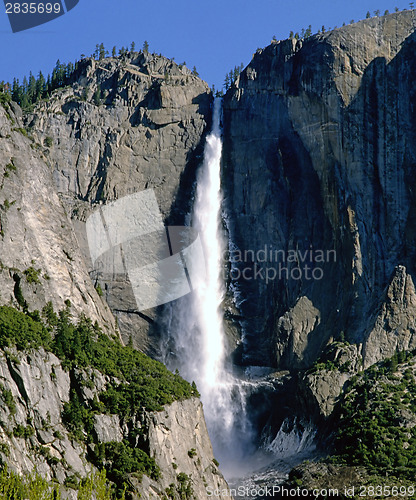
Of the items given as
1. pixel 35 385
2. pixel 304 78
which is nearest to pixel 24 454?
pixel 35 385

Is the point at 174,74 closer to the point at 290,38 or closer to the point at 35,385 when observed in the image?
the point at 290,38

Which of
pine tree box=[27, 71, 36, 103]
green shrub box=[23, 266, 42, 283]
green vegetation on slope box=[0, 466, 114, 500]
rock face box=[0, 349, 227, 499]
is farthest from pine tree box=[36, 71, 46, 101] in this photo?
green vegetation on slope box=[0, 466, 114, 500]

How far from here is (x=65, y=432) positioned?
218ft

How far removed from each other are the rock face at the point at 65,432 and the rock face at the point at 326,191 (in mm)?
18025

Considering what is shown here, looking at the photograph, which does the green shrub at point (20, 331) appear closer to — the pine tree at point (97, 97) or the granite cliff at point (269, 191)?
the granite cliff at point (269, 191)

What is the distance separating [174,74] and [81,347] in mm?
39336

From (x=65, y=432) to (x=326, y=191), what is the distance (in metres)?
35.8

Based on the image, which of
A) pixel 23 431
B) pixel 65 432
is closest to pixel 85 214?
pixel 65 432

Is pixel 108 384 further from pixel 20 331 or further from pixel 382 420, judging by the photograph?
pixel 382 420

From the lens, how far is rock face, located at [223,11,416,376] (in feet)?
283

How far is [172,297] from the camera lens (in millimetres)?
93375

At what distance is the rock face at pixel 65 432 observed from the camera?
63469 millimetres

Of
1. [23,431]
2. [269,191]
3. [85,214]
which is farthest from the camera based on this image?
[269,191]

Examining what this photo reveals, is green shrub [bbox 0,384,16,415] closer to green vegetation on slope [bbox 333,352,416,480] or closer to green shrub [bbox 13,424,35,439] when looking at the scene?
green shrub [bbox 13,424,35,439]
